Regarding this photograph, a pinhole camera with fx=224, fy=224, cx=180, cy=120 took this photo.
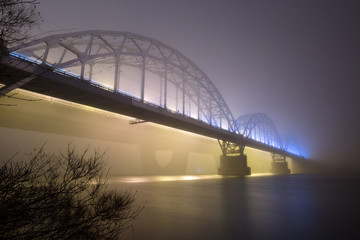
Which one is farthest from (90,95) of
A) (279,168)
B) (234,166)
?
(279,168)

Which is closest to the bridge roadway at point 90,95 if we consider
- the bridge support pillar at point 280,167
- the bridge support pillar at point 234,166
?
the bridge support pillar at point 234,166

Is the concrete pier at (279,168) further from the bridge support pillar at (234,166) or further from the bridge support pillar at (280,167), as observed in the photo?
the bridge support pillar at (234,166)

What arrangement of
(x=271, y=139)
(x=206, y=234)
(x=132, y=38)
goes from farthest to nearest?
(x=271, y=139) < (x=132, y=38) < (x=206, y=234)

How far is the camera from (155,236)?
5.64 m

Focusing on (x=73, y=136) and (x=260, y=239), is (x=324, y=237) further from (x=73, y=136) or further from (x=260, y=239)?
(x=73, y=136)

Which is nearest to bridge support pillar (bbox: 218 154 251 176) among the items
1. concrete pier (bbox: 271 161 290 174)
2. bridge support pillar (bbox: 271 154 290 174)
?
bridge support pillar (bbox: 271 154 290 174)

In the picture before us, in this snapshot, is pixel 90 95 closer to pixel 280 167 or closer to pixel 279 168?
pixel 279 168

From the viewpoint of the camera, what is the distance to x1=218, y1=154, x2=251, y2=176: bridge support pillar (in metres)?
52.9

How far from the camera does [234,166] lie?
53.8 meters

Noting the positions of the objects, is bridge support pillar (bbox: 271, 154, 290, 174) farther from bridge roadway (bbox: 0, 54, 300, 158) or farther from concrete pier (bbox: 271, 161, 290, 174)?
bridge roadway (bbox: 0, 54, 300, 158)

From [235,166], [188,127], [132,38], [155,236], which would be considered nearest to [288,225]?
[155,236]

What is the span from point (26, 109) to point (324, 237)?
114ft

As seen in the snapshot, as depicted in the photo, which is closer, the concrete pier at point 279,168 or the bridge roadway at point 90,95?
the bridge roadway at point 90,95

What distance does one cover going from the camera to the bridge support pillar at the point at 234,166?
2084 inches
